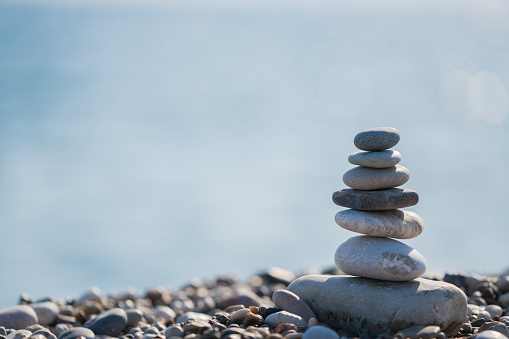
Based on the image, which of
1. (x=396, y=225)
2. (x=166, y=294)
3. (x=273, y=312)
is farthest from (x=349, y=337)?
(x=166, y=294)

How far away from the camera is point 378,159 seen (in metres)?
4.64

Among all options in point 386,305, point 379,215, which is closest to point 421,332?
point 386,305

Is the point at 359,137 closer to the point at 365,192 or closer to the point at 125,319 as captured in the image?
the point at 365,192

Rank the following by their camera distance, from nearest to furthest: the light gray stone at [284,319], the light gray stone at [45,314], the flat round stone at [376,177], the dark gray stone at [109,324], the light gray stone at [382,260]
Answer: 1. the light gray stone at [284,319]
2. the light gray stone at [382,260]
3. the flat round stone at [376,177]
4. the dark gray stone at [109,324]
5. the light gray stone at [45,314]

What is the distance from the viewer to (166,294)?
8.42 meters

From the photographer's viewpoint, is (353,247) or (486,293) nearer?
(353,247)

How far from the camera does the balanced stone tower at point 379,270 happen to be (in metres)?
4.37

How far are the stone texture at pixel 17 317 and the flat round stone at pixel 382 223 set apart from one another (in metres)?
3.26

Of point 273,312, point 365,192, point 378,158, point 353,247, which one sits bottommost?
point 273,312

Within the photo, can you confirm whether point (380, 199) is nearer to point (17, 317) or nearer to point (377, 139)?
point (377, 139)

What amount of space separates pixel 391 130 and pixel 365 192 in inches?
23.5

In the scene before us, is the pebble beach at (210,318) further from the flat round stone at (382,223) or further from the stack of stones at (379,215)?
the flat round stone at (382,223)

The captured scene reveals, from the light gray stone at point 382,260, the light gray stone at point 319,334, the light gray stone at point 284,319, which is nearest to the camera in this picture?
the light gray stone at point 319,334

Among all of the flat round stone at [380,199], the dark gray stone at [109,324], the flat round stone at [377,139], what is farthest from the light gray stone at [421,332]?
the dark gray stone at [109,324]
